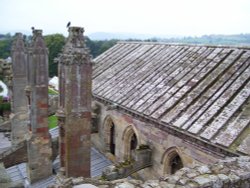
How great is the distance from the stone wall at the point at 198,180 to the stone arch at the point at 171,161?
573cm

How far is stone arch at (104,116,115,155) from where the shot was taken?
707 inches

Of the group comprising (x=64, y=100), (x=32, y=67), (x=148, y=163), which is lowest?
(x=148, y=163)

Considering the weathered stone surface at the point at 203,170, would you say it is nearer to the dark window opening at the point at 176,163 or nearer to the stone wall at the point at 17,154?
the dark window opening at the point at 176,163

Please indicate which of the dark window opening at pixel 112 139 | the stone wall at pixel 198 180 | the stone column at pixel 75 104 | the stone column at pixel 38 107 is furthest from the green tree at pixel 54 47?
the stone wall at pixel 198 180

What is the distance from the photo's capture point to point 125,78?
17891 millimetres

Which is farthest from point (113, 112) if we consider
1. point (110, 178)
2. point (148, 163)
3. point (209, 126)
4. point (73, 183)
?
point (73, 183)

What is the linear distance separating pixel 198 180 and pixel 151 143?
7.69m

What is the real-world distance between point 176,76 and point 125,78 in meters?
3.95

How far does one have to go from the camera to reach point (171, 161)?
12969 millimetres

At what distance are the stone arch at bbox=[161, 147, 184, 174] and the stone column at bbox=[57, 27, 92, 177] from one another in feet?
11.1

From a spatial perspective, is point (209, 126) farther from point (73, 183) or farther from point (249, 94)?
point (73, 183)

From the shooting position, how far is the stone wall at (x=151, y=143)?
37.1 feet

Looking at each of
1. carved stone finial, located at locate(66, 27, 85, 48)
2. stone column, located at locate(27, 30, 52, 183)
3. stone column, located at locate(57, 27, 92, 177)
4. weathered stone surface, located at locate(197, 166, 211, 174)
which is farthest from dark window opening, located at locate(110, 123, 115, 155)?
weathered stone surface, located at locate(197, 166, 211, 174)

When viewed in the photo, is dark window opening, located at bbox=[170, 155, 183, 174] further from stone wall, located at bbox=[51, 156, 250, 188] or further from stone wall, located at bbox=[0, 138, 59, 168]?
stone wall, located at bbox=[0, 138, 59, 168]
